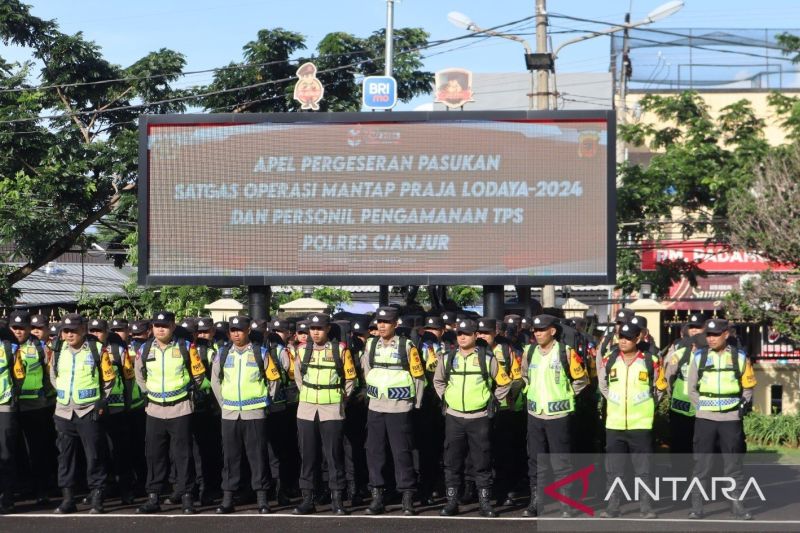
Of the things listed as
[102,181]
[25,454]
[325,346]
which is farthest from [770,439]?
[102,181]

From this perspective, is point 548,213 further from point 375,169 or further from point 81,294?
point 81,294

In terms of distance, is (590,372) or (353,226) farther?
(353,226)

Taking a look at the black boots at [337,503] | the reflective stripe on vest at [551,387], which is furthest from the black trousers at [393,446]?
the reflective stripe on vest at [551,387]

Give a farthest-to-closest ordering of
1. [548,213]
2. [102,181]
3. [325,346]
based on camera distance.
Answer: [102,181]
[548,213]
[325,346]

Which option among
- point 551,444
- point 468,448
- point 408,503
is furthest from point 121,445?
point 551,444

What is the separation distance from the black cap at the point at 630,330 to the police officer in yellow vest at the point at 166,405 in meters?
3.86

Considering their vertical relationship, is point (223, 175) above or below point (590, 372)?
above

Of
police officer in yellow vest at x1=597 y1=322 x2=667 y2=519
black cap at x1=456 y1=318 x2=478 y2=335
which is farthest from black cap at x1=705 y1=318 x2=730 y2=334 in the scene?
black cap at x1=456 y1=318 x2=478 y2=335

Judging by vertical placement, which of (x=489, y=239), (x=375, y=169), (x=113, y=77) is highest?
(x=113, y=77)

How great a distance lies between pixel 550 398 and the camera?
10.2m

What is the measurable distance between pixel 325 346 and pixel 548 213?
14.1 ft

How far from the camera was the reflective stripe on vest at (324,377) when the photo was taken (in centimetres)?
1045

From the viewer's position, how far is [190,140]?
1426 centimetres

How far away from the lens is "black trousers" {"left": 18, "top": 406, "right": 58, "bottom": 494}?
11.2 meters
